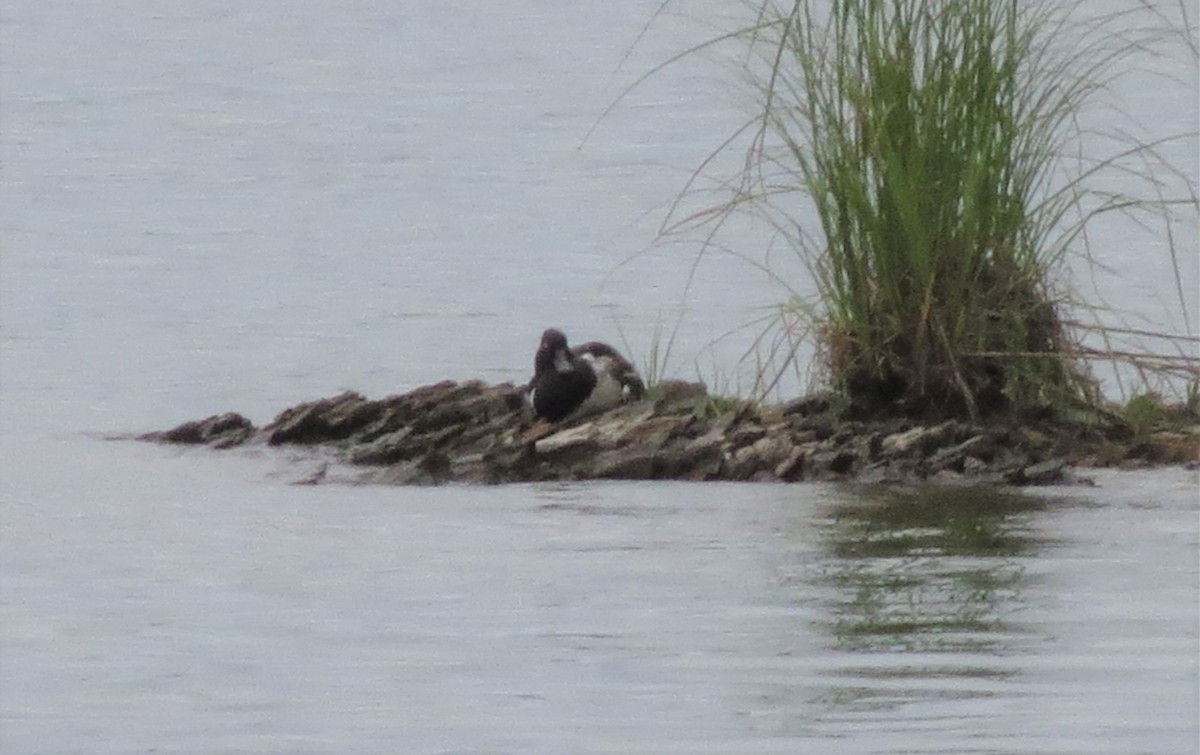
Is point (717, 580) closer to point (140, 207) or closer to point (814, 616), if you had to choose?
point (814, 616)

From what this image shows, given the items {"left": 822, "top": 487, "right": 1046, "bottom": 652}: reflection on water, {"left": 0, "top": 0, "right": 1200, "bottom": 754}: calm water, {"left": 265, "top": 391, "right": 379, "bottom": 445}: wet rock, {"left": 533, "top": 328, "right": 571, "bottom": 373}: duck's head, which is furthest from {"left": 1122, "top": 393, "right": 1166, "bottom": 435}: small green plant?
{"left": 265, "top": 391, "right": 379, "bottom": 445}: wet rock

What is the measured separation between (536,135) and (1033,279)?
57.2ft

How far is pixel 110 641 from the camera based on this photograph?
8.08m

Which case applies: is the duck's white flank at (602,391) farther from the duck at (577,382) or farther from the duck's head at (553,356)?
the duck's head at (553,356)

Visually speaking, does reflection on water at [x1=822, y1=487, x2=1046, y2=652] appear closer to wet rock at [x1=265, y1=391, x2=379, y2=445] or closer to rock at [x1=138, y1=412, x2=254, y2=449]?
wet rock at [x1=265, y1=391, x2=379, y2=445]

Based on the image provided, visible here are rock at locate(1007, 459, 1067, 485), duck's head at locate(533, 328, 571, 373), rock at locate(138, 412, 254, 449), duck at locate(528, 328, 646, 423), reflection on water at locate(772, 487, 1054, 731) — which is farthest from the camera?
rock at locate(138, 412, 254, 449)

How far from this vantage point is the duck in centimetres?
1209

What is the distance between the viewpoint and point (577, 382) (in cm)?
1213

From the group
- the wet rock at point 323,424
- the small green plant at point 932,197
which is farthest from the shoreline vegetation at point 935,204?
the wet rock at point 323,424

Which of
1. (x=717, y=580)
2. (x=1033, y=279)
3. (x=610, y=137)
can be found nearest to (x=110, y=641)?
(x=717, y=580)

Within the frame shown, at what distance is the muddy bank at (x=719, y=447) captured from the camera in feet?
35.8

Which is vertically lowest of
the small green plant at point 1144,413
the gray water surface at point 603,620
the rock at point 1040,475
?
the gray water surface at point 603,620

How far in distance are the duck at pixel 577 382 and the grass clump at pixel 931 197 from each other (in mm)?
1087

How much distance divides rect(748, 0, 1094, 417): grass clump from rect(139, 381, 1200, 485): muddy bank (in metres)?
0.22
